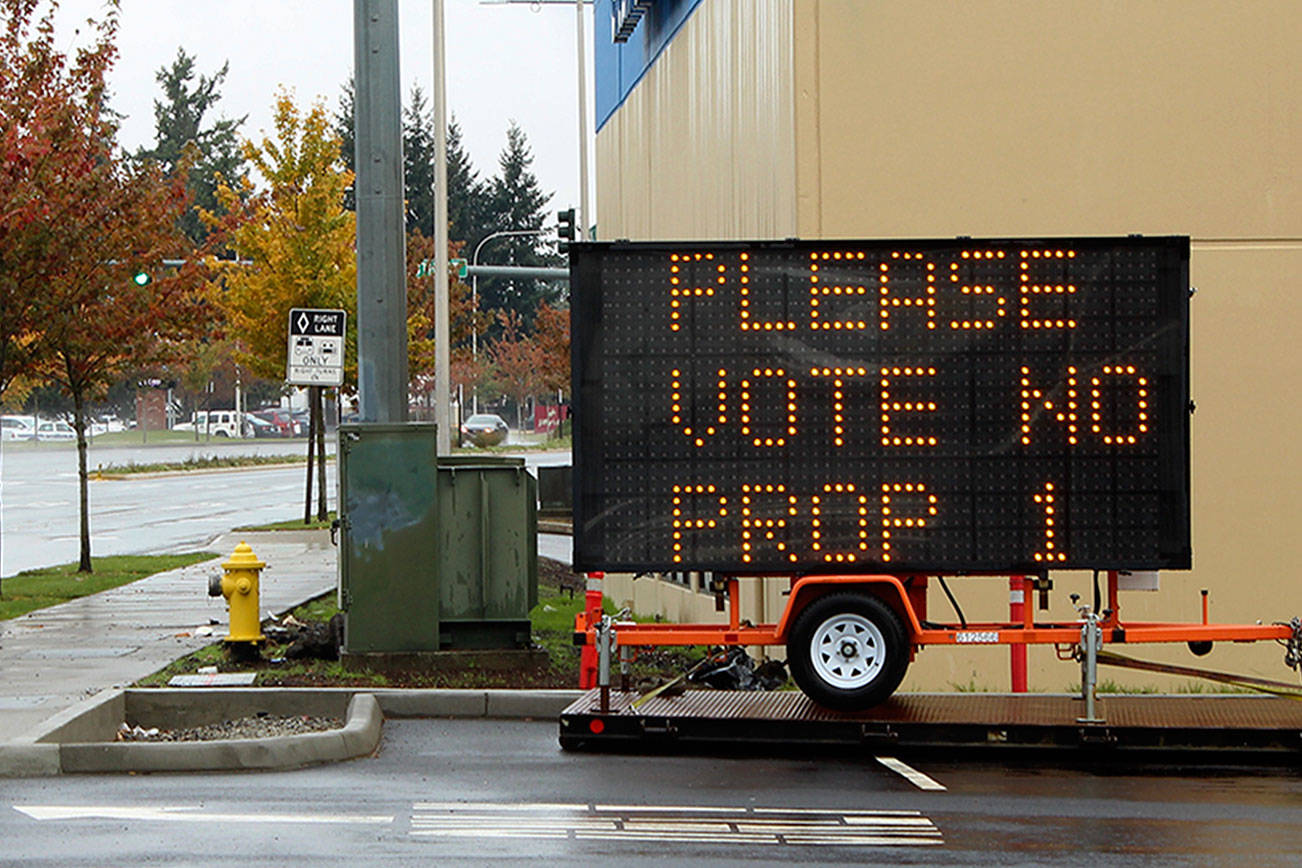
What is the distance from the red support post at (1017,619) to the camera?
10.9 metres

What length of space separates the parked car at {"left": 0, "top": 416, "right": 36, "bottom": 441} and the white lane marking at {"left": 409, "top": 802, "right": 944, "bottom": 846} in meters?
82.1

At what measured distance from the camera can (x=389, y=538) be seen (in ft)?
42.1

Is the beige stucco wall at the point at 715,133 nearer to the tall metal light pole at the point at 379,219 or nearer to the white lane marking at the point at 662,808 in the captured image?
the tall metal light pole at the point at 379,219

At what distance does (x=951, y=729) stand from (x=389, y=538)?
175 inches

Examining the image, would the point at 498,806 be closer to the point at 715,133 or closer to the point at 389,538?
the point at 389,538

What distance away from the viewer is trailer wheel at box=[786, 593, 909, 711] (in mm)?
10609

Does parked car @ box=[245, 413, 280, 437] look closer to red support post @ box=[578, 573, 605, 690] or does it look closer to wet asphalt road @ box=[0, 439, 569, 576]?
wet asphalt road @ box=[0, 439, 569, 576]

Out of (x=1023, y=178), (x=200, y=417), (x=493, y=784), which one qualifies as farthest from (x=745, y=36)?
(x=200, y=417)

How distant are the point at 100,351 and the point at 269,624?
868cm

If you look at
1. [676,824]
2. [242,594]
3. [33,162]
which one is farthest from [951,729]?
[33,162]

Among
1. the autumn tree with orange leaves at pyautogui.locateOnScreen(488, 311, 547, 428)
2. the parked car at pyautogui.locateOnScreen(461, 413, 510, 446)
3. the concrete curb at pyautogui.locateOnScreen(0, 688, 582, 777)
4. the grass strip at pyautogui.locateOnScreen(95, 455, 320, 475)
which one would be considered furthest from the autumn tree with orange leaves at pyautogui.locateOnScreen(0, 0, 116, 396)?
the autumn tree with orange leaves at pyautogui.locateOnScreen(488, 311, 547, 428)

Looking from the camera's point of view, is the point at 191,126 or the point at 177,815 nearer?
the point at 177,815


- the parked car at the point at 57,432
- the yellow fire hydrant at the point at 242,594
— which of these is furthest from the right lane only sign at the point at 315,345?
the parked car at the point at 57,432

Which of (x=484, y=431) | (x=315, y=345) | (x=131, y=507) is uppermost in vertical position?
(x=315, y=345)
